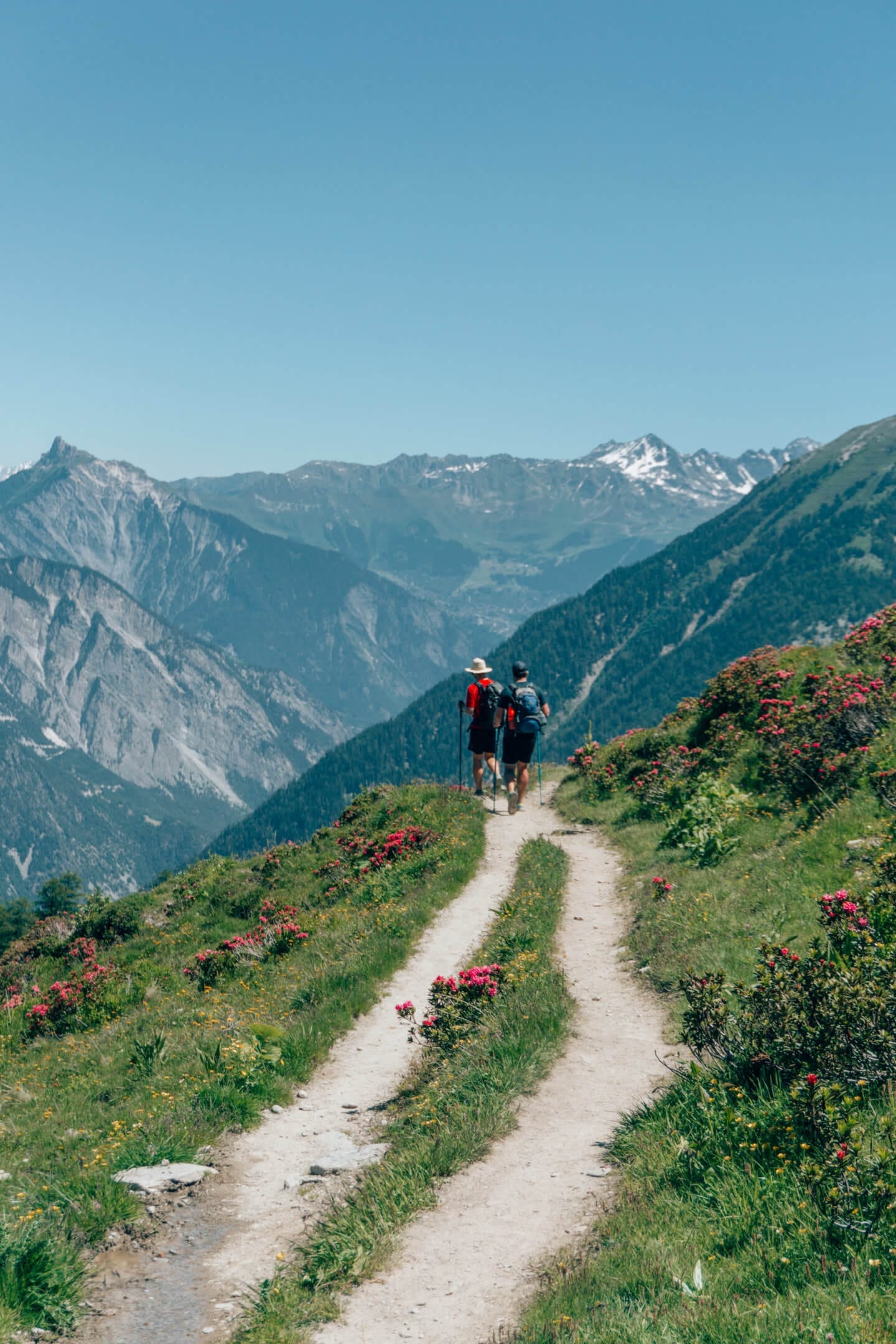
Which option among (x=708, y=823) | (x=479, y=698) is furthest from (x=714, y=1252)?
(x=479, y=698)

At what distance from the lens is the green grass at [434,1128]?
7535 mm

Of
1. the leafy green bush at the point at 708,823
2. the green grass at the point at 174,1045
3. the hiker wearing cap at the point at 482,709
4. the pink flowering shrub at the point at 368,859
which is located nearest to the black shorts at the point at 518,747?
the hiker wearing cap at the point at 482,709

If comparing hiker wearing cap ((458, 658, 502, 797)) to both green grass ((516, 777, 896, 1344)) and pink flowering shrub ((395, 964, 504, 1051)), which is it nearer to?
pink flowering shrub ((395, 964, 504, 1051))

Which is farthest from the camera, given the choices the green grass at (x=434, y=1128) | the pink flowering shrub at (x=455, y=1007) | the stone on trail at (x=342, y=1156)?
the pink flowering shrub at (x=455, y=1007)

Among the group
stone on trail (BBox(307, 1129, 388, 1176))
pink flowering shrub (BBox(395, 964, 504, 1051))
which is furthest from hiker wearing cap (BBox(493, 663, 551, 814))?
stone on trail (BBox(307, 1129, 388, 1176))

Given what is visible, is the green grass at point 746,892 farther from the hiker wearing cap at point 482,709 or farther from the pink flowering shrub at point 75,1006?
the pink flowering shrub at point 75,1006

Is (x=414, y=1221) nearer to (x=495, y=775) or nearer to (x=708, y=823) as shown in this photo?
(x=708, y=823)

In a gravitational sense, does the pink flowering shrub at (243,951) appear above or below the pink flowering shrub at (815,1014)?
below

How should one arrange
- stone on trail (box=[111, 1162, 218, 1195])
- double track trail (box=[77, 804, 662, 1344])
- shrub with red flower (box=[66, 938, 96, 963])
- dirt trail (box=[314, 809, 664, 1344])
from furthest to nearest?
shrub with red flower (box=[66, 938, 96, 963])
stone on trail (box=[111, 1162, 218, 1195])
double track trail (box=[77, 804, 662, 1344])
dirt trail (box=[314, 809, 664, 1344])

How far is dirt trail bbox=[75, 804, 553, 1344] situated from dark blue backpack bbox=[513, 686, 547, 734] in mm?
13816

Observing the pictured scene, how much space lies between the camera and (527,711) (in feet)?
91.8

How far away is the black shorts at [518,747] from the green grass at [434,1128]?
41.6 ft

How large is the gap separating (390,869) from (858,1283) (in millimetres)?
18009

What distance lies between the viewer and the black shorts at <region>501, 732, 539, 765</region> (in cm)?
2883
